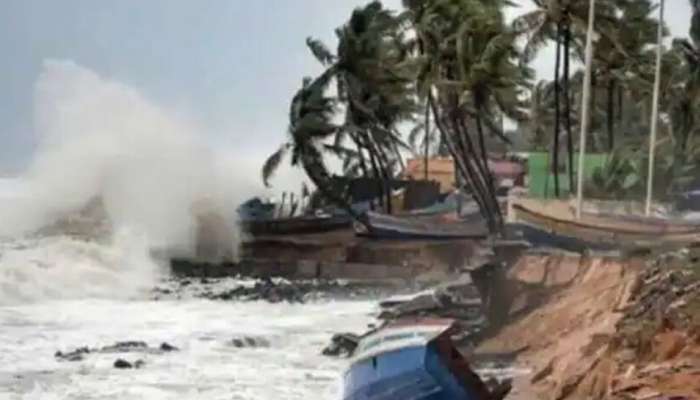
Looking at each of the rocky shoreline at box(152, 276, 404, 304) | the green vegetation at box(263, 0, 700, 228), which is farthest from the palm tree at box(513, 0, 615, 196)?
the rocky shoreline at box(152, 276, 404, 304)

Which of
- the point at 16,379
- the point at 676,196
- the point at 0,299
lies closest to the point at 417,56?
the point at 676,196

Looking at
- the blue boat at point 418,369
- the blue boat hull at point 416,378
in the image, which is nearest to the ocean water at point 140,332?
the blue boat at point 418,369

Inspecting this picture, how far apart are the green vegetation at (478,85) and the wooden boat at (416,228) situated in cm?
178

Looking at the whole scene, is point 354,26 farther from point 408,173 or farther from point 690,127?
point 408,173

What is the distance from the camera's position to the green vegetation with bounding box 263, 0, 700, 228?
38.7 m

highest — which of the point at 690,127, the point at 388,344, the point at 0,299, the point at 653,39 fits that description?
the point at 653,39

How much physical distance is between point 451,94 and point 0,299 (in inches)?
596

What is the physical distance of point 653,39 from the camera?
4684 cm

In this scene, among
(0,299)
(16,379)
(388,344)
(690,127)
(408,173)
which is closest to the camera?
(388,344)

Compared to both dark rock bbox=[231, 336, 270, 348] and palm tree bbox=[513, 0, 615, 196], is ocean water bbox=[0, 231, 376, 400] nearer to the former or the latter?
dark rock bbox=[231, 336, 270, 348]

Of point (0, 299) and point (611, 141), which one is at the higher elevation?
point (611, 141)

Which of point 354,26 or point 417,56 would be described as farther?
point 354,26

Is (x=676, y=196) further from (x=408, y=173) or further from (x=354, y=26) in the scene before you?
(x=408, y=173)

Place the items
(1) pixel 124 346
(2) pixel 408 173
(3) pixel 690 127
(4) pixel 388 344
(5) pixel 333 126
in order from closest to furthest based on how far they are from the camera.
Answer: (4) pixel 388 344
(1) pixel 124 346
(3) pixel 690 127
(5) pixel 333 126
(2) pixel 408 173
